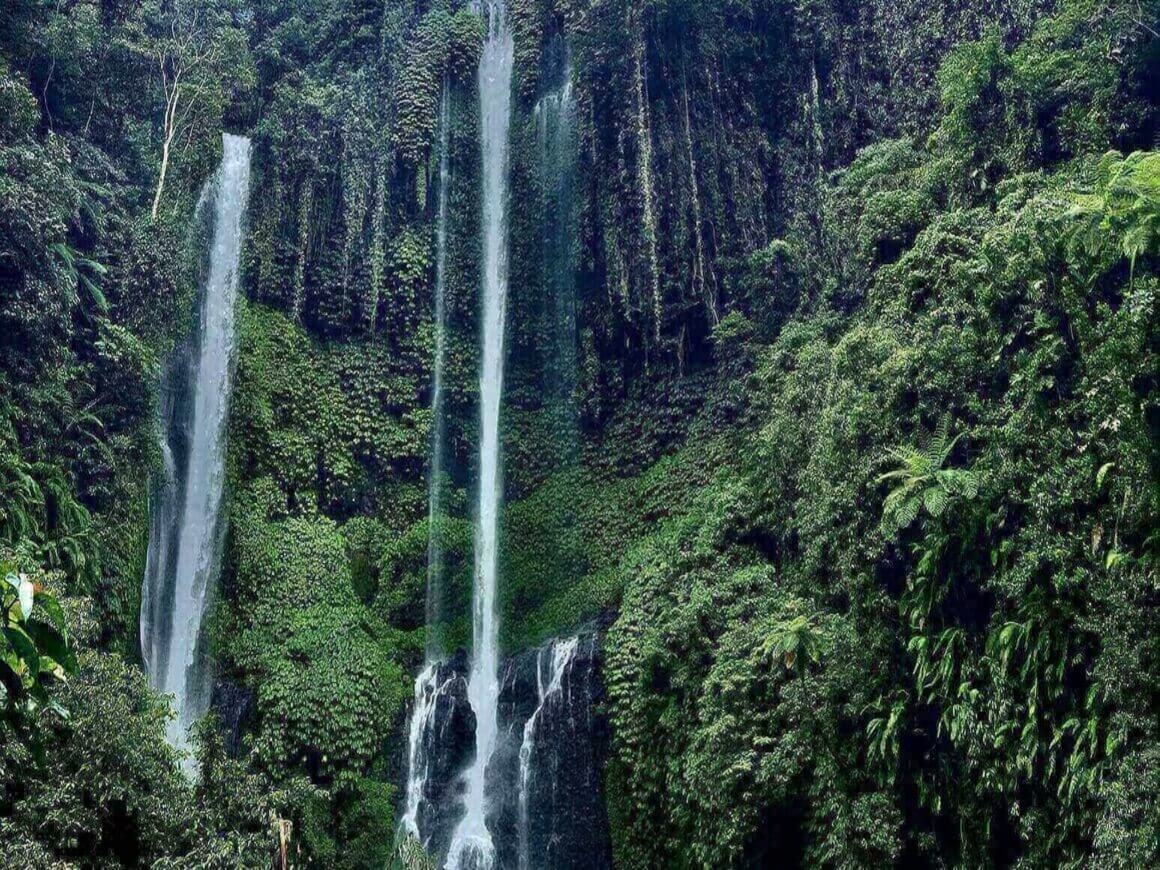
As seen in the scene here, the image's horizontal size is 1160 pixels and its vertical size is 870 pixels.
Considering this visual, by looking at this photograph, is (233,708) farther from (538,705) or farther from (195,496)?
(538,705)

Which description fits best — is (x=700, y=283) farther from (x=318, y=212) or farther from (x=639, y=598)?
(x=318, y=212)

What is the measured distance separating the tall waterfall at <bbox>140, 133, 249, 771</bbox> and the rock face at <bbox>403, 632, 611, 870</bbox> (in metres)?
3.84

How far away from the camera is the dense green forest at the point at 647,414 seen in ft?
33.7

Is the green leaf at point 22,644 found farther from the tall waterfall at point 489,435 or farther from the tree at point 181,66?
the tree at point 181,66

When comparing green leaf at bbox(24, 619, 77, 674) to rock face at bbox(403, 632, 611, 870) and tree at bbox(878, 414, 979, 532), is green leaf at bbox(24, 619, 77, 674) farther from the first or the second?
rock face at bbox(403, 632, 611, 870)

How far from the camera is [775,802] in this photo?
11.9 m

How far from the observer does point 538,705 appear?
15789mm

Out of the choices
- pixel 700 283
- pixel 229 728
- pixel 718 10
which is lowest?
pixel 229 728

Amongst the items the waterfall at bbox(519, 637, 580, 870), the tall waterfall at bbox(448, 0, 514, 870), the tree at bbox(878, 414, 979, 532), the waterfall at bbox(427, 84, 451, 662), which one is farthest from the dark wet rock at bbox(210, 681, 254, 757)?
the tree at bbox(878, 414, 979, 532)

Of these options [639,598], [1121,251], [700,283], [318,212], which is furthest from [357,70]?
[1121,251]

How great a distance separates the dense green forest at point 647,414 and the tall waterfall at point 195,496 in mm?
395

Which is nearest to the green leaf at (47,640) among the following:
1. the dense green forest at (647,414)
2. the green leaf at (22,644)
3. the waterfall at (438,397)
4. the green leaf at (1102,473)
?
the dense green forest at (647,414)

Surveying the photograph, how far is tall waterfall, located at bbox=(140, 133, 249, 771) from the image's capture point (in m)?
16.8

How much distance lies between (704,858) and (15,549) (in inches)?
355
